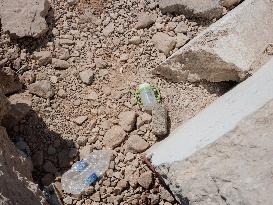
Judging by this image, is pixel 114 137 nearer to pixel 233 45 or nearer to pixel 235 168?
pixel 233 45

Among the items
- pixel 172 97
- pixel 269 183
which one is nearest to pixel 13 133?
pixel 172 97

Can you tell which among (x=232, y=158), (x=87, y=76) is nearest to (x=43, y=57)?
(x=87, y=76)

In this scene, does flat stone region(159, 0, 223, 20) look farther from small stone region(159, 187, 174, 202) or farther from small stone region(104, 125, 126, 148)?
small stone region(159, 187, 174, 202)

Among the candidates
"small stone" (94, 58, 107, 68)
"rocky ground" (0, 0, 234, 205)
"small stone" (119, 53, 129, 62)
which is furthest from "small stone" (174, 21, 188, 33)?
"small stone" (94, 58, 107, 68)

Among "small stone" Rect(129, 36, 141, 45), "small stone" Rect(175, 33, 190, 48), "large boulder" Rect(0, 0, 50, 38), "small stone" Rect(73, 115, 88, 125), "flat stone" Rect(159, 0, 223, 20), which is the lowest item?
"small stone" Rect(73, 115, 88, 125)

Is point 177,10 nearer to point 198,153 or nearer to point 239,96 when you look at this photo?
point 239,96

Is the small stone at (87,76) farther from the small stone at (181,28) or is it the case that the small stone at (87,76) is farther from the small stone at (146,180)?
the small stone at (146,180)

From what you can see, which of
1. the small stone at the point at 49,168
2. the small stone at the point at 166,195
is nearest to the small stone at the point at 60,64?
the small stone at the point at 49,168
